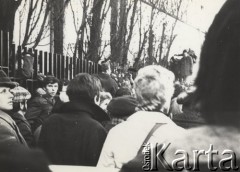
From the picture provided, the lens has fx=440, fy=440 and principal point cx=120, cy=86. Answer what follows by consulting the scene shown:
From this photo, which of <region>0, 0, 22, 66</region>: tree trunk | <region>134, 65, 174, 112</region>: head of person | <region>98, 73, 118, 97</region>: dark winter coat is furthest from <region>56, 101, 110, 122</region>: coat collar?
<region>0, 0, 22, 66</region>: tree trunk

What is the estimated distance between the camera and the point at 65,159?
2018 millimetres

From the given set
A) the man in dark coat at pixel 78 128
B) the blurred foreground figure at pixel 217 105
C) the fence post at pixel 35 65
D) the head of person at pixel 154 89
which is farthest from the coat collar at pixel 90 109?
the blurred foreground figure at pixel 217 105

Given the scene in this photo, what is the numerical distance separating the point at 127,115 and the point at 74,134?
0.28 meters

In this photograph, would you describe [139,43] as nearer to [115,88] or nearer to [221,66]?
[115,88]

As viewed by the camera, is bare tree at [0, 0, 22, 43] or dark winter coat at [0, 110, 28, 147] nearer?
dark winter coat at [0, 110, 28, 147]

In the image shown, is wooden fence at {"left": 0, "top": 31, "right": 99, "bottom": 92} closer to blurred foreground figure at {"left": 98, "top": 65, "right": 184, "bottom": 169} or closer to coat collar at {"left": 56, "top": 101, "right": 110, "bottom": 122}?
coat collar at {"left": 56, "top": 101, "right": 110, "bottom": 122}

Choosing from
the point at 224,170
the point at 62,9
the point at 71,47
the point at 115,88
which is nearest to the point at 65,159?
the point at 115,88

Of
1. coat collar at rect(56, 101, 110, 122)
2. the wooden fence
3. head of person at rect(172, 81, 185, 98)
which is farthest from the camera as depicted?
the wooden fence

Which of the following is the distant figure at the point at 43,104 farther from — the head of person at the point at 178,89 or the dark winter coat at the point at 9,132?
the head of person at the point at 178,89

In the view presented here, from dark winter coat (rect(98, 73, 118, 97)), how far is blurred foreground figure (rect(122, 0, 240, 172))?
786 mm

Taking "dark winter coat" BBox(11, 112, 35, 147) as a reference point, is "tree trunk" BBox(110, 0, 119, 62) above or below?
above

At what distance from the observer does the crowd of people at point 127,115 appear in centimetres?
114

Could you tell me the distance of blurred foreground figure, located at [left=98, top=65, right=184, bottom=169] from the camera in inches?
61.4

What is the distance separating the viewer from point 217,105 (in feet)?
3.69
